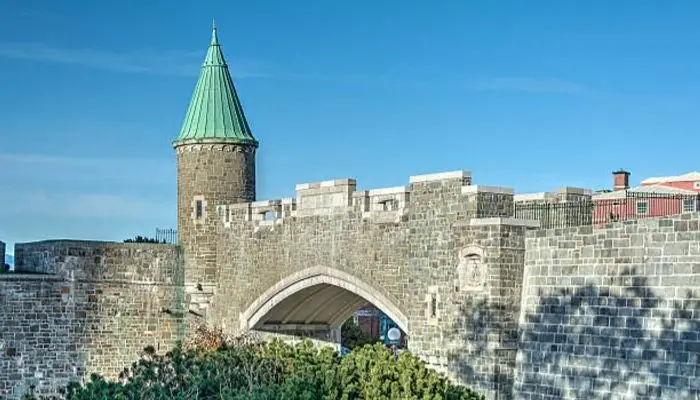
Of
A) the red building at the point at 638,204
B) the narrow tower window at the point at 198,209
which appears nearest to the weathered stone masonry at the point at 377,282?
the narrow tower window at the point at 198,209

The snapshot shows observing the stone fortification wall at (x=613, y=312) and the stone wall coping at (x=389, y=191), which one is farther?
the stone wall coping at (x=389, y=191)

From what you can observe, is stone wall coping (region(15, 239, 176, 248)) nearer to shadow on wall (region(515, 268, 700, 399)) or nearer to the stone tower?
the stone tower

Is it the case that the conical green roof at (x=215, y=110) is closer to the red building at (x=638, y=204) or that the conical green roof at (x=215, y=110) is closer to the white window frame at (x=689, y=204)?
the red building at (x=638, y=204)

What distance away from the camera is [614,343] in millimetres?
22328

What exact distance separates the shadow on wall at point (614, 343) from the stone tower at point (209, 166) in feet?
46.9

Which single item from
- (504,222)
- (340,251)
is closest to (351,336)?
(340,251)

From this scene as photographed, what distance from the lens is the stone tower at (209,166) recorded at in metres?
36.5

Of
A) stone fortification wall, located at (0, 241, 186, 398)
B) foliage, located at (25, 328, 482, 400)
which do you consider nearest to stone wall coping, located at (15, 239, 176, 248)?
stone fortification wall, located at (0, 241, 186, 398)

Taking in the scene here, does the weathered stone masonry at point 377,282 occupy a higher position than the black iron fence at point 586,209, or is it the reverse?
the black iron fence at point 586,209

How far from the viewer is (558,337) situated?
A: 23.8m

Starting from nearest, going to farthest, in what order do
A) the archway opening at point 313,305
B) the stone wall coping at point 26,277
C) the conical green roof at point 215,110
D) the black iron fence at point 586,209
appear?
the black iron fence at point 586,209 < the archway opening at point 313,305 < the stone wall coping at point 26,277 < the conical green roof at point 215,110

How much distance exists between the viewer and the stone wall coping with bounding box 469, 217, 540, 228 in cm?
2478

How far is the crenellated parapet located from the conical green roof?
2207mm

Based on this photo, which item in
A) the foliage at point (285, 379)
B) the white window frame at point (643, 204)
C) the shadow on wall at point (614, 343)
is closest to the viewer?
the shadow on wall at point (614, 343)
